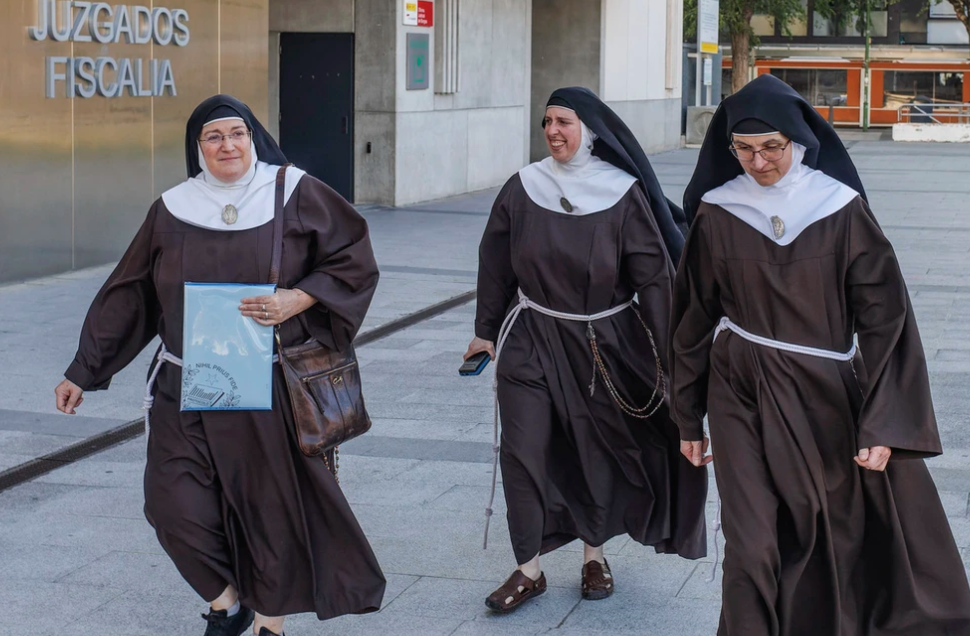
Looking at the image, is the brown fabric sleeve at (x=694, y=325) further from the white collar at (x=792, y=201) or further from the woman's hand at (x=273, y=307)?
the woman's hand at (x=273, y=307)

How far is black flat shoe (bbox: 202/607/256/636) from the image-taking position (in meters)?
4.25

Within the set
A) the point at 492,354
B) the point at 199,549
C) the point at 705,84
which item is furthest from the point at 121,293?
the point at 705,84

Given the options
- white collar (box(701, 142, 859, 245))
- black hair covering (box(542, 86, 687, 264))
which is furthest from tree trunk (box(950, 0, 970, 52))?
white collar (box(701, 142, 859, 245))

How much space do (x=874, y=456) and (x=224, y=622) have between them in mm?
1915

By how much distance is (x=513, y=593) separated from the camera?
184 inches

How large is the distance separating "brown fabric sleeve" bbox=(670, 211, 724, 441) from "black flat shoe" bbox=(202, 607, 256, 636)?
55.2 inches

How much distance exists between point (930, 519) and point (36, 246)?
9.80m

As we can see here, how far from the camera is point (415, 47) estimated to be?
18.6 m

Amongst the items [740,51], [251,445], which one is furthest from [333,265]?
[740,51]

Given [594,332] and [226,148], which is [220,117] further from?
[594,332]

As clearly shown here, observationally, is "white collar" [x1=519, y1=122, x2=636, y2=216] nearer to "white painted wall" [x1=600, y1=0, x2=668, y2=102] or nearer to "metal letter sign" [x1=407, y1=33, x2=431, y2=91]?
"metal letter sign" [x1=407, y1=33, x2=431, y2=91]

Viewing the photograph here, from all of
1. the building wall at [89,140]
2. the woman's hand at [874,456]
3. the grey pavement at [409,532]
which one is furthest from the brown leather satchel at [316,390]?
the building wall at [89,140]

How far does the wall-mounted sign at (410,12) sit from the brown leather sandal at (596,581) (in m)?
14.2

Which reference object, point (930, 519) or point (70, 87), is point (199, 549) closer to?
point (930, 519)
